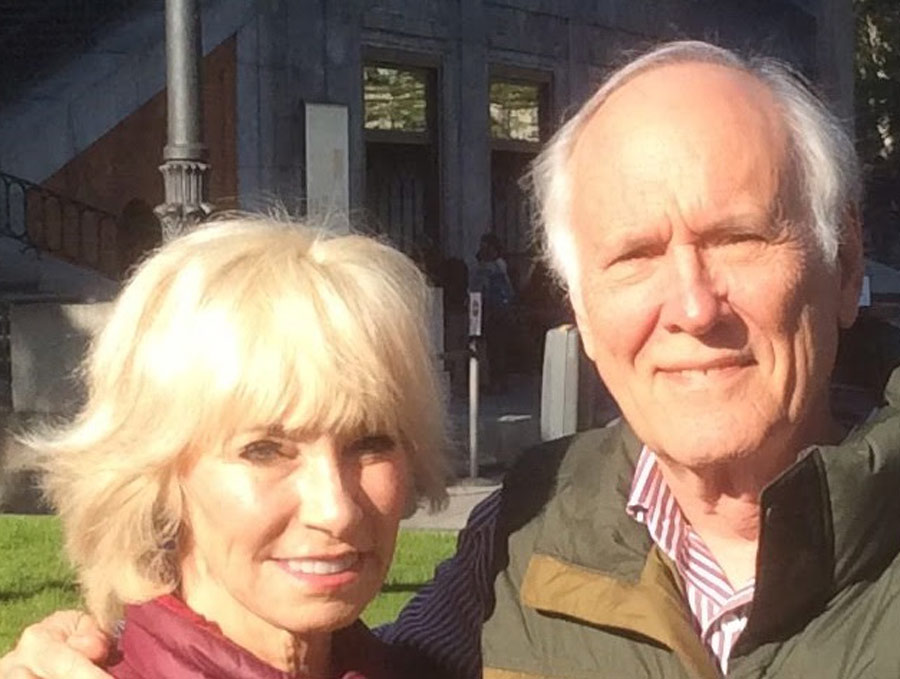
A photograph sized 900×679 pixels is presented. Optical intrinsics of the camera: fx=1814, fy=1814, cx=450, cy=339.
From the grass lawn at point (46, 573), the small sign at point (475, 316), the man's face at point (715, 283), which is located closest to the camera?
the man's face at point (715, 283)

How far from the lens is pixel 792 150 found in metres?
2.60

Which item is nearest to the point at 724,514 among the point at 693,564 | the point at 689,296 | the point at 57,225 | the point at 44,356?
the point at 693,564

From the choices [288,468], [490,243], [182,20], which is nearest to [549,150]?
[288,468]

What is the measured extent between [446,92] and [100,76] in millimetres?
5332

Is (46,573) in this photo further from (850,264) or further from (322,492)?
(850,264)

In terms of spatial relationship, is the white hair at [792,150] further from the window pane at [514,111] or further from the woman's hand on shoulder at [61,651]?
the window pane at [514,111]

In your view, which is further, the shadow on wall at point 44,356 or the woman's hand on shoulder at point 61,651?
the shadow on wall at point 44,356

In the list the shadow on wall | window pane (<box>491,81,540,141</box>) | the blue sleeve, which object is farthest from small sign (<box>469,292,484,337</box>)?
window pane (<box>491,81,540,141</box>)

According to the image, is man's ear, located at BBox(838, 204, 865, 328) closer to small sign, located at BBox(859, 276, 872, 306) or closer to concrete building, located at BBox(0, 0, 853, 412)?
small sign, located at BBox(859, 276, 872, 306)

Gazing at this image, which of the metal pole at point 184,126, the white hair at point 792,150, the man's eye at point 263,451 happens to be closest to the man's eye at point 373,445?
the man's eye at point 263,451

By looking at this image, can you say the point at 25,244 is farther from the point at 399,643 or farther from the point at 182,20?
the point at 399,643

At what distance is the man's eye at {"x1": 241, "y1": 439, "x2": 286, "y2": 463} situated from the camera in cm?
254

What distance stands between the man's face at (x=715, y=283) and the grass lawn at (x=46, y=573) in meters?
3.72

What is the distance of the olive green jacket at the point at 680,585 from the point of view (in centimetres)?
245
